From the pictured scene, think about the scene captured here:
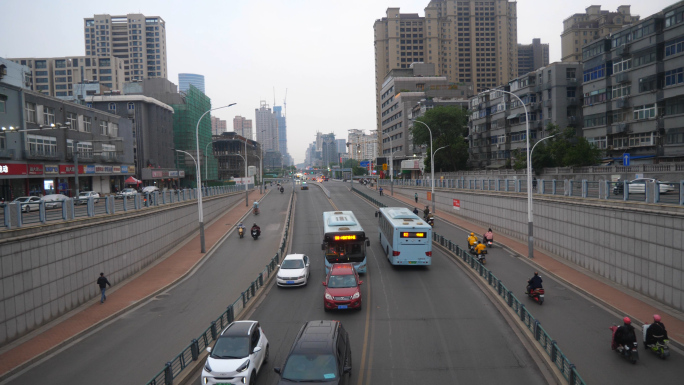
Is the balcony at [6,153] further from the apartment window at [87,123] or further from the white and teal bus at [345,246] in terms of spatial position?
the white and teal bus at [345,246]

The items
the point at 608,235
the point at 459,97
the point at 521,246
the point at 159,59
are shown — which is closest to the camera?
the point at 608,235

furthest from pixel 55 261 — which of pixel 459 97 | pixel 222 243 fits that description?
pixel 459 97

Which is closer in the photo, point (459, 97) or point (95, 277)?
point (95, 277)

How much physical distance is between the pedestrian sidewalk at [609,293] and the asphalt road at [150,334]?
16827 mm

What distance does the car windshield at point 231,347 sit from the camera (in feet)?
38.5

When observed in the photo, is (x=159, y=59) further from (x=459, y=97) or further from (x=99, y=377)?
(x=99, y=377)

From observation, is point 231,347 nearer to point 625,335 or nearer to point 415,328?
point 415,328

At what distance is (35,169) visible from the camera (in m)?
39.8

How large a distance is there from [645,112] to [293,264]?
42291mm

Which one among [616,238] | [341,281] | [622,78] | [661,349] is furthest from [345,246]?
[622,78]

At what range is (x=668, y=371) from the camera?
12.3 m

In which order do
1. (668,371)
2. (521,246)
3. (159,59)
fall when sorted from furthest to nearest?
(159,59)
(521,246)
(668,371)

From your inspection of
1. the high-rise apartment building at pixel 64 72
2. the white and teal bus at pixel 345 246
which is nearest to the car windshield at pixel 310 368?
the white and teal bus at pixel 345 246

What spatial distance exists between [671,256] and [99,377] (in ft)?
68.7
